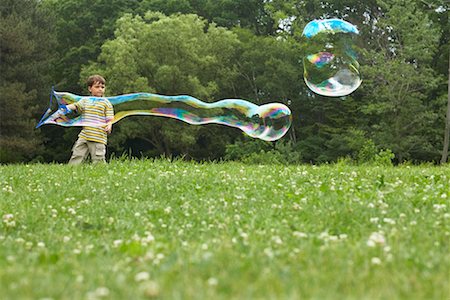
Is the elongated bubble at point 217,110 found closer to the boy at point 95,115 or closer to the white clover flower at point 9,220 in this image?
the boy at point 95,115

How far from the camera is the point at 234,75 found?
127 feet

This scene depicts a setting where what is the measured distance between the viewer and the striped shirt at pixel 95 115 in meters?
10.4

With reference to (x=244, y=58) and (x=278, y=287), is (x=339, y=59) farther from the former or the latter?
(x=244, y=58)

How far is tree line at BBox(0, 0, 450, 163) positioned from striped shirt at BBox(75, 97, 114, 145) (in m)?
19.7

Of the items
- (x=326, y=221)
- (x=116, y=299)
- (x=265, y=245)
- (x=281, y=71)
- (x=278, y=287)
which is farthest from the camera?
(x=281, y=71)

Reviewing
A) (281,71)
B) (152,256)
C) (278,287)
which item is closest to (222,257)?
(152,256)

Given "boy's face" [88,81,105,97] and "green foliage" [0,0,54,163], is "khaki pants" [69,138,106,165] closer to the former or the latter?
"boy's face" [88,81,105,97]

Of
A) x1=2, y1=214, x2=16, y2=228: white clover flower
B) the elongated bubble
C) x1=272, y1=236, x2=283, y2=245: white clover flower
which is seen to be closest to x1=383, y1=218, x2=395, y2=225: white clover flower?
x1=272, y1=236, x2=283, y2=245: white clover flower

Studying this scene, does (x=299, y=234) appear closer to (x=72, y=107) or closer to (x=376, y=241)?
(x=376, y=241)

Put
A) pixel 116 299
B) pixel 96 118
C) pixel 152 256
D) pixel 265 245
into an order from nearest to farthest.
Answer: pixel 116 299, pixel 152 256, pixel 265 245, pixel 96 118

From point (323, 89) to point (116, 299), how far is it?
898 centimetres

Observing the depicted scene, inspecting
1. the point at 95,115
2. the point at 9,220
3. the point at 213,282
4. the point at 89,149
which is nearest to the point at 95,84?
the point at 95,115

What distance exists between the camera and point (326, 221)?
457cm

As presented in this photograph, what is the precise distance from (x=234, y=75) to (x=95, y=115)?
2880 cm
